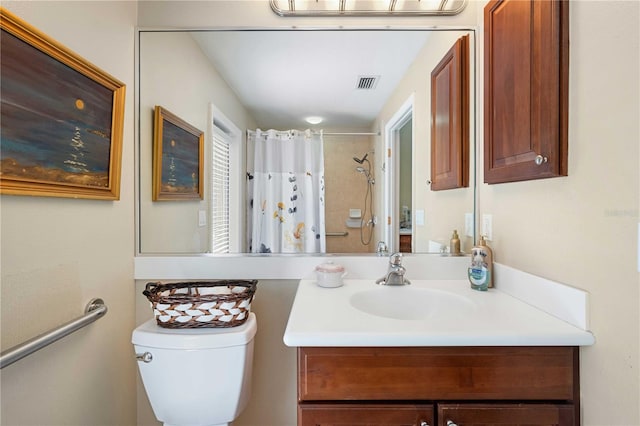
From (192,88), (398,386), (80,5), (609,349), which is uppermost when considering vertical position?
Answer: (80,5)

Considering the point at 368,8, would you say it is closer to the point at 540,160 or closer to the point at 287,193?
the point at 287,193

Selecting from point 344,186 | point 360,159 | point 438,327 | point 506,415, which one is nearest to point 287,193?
point 344,186

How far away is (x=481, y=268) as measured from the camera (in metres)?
1.31

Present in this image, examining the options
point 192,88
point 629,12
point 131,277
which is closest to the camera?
point 629,12

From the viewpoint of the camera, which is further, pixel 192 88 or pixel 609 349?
pixel 192 88

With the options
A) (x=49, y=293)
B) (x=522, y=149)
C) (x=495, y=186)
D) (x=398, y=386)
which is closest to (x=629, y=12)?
(x=522, y=149)

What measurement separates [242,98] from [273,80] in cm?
18

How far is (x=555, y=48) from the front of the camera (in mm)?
964

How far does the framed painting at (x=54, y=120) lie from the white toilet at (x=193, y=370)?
60 centimetres

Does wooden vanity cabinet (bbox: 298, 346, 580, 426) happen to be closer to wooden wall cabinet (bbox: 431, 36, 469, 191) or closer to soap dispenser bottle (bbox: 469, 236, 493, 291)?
soap dispenser bottle (bbox: 469, 236, 493, 291)

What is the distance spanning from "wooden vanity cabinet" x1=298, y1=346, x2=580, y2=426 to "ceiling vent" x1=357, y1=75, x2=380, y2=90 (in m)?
1.23

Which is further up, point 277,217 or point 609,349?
point 277,217

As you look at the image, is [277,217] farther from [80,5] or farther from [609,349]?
[609,349]

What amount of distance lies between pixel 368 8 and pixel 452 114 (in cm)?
65
